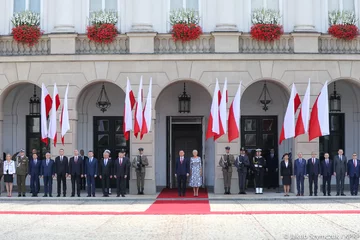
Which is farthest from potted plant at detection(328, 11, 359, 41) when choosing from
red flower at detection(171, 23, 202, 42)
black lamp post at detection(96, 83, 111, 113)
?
black lamp post at detection(96, 83, 111, 113)

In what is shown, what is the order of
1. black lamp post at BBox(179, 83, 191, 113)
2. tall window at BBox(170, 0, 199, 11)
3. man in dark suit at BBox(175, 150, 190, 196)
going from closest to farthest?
1. man in dark suit at BBox(175, 150, 190, 196)
2. tall window at BBox(170, 0, 199, 11)
3. black lamp post at BBox(179, 83, 191, 113)

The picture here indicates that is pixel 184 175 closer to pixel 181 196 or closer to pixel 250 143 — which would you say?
pixel 181 196

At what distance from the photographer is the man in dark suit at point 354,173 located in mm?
25359

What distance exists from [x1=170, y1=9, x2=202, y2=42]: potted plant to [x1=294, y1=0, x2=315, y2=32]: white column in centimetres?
375

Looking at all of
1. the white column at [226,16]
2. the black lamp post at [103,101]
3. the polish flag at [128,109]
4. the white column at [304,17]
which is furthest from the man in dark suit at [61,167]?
the white column at [304,17]

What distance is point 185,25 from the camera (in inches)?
1041

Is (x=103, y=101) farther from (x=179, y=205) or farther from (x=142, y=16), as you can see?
(x=179, y=205)

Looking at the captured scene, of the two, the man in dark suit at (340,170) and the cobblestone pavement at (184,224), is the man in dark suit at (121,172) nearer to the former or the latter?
the cobblestone pavement at (184,224)

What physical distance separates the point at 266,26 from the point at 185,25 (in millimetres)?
3033

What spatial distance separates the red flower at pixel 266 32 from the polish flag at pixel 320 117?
9.10ft

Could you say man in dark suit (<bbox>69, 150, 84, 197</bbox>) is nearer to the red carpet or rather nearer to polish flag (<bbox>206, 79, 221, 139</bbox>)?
the red carpet

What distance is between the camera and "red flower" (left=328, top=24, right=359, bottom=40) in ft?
86.8

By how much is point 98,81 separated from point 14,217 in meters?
8.93

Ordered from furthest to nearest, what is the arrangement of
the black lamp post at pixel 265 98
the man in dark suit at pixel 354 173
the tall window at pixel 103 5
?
the black lamp post at pixel 265 98 < the tall window at pixel 103 5 < the man in dark suit at pixel 354 173
